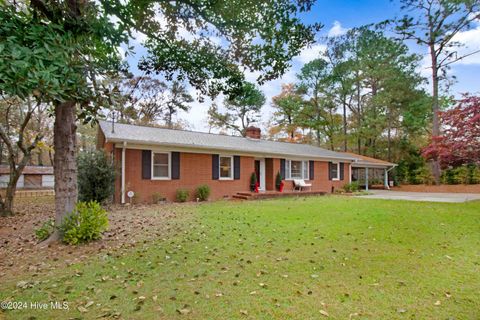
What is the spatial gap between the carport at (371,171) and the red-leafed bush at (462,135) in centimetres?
683

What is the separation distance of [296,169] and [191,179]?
748cm

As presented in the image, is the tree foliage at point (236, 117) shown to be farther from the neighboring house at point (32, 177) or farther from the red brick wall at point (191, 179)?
the neighboring house at point (32, 177)

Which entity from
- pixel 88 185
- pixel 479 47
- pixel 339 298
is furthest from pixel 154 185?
pixel 479 47

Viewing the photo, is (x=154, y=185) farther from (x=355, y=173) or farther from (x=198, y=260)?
(x=355, y=173)

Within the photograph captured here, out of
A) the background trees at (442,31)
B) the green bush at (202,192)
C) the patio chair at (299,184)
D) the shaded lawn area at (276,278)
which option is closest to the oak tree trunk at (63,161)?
the shaded lawn area at (276,278)

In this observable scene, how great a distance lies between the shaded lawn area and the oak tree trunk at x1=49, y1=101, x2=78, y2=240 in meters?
1.65

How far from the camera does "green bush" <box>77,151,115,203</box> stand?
31.9 feet

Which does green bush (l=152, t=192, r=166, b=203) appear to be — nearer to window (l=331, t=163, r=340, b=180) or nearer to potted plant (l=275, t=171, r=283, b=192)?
potted plant (l=275, t=171, r=283, b=192)

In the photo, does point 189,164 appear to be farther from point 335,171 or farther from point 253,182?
point 335,171

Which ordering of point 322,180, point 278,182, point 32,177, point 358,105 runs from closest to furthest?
point 278,182
point 322,180
point 32,177
point 358,105

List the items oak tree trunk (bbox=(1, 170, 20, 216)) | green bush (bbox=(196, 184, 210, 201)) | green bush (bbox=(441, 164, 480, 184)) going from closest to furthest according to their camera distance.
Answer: oak tree trunk (bbox=(1, 170, 20, 216)), green bush (bbox=(196, 184, 210, 201)), green bush (bbox=(441, 164, 480, 184))

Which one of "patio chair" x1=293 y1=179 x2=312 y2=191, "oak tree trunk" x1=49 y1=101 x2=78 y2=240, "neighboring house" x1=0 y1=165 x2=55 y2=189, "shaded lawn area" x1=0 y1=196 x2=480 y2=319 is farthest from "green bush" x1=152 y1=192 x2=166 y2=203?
"neighboring house" x1=0 y1=165 x2=55 y2=189

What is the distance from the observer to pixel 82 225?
5.34m

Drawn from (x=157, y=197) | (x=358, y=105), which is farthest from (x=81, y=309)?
(x=358, y=105)
